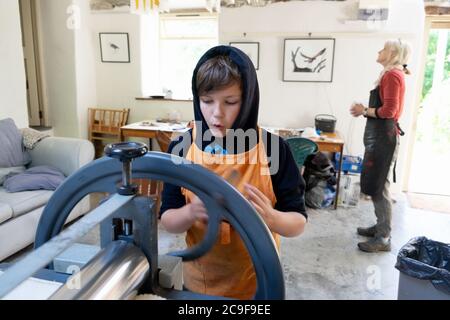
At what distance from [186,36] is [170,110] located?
3.43 feet

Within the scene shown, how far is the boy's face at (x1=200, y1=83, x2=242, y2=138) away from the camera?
838mm

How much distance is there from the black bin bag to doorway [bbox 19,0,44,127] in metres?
4.81

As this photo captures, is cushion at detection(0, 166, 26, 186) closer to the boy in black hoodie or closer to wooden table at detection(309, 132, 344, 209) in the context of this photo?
the boy in black hoodie

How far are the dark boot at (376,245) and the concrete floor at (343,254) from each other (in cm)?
5

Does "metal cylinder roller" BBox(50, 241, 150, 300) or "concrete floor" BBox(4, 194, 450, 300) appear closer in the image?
"metal cylinder roller" BBox(50, 241, 150, 300)

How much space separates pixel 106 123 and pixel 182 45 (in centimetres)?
152

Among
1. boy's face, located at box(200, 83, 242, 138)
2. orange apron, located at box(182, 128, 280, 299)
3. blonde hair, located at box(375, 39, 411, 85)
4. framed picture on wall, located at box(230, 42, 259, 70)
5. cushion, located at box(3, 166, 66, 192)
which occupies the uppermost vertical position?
framed picture on wall, located at box(230, 42, 259, 70)

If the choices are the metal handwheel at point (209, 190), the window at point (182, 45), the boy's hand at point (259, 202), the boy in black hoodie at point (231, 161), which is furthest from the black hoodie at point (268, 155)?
the window at point (182, 45)

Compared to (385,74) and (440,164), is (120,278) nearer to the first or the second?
(385,74)

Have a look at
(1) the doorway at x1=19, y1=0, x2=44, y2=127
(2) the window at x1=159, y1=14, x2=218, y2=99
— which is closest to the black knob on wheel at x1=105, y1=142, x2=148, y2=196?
(2) the window at x1=159, y1=14, x2=218, y2=99

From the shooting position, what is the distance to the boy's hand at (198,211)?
658 mm

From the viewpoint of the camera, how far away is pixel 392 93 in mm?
2717

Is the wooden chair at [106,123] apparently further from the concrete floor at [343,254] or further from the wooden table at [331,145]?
the wooden table at [331,145]

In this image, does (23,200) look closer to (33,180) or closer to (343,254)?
(33,180)
